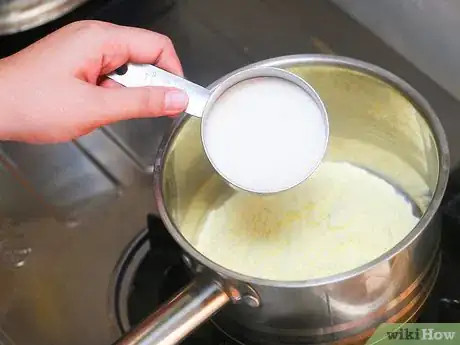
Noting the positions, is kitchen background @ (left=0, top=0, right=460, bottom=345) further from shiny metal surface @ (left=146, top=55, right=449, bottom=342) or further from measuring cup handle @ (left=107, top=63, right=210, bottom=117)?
measuring cup handle @ (left=107, top=63, right=210, bottom=117)

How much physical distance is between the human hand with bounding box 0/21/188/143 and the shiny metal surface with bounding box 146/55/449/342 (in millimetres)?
76

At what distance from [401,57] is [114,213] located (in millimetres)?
365

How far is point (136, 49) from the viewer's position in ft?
2.07

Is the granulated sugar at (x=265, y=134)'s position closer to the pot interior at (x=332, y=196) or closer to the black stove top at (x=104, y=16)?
the pot interior at (x=332, y=196)

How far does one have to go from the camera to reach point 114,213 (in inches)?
31.7

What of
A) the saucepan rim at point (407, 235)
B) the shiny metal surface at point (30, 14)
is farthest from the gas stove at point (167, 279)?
the shiny metal surface at point (30, 14)

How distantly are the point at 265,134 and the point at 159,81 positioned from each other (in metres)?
0.10

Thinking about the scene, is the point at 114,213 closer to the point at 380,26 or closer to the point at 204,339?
the point at 204,339

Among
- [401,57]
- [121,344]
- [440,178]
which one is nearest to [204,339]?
[121,344]

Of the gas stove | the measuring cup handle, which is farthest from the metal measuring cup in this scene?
the gas stove

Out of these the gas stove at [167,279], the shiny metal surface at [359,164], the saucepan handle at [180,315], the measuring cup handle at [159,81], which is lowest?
the gas stove at [167,279]

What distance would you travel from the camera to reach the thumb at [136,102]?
57 cm

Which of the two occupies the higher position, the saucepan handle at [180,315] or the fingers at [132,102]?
the fingers at [132,102]

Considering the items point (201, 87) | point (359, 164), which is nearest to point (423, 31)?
point (359, 164)
